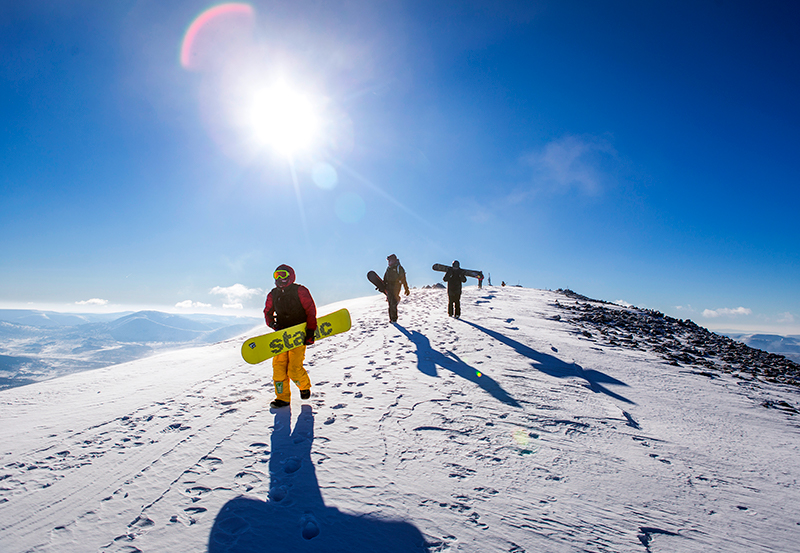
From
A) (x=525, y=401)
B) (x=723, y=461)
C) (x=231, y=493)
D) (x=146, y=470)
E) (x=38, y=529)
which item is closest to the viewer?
(x=38, y=529)

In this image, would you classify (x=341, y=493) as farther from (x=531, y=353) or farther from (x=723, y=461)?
(x=531, y=353)

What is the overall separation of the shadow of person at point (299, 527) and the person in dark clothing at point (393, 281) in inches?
396

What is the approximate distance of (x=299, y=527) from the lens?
2711 mm

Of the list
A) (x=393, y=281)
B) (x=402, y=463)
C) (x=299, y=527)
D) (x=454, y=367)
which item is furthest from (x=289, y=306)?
(x=393, y=281)

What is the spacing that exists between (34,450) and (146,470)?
195 cm

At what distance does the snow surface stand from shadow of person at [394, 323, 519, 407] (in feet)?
0.27

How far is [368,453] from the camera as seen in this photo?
153 inches

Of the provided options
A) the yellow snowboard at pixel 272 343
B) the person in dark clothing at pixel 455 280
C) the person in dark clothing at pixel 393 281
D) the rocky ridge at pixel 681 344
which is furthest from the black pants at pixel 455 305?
the yellow snowboard at pixel 272 343

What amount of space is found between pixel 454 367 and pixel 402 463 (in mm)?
4011

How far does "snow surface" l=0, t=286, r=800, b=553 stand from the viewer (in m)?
2.71

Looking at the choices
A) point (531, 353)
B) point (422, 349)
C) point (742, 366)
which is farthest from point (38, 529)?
point (742, 366)

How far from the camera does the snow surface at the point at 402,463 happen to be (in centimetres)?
271

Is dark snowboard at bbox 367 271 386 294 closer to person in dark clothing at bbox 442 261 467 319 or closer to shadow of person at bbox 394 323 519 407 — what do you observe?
person in dark clothing at bbox 442 261 467 319

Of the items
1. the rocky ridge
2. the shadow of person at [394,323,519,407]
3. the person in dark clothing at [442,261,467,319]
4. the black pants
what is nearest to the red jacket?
the shadow of person at [394,323,519,407]
